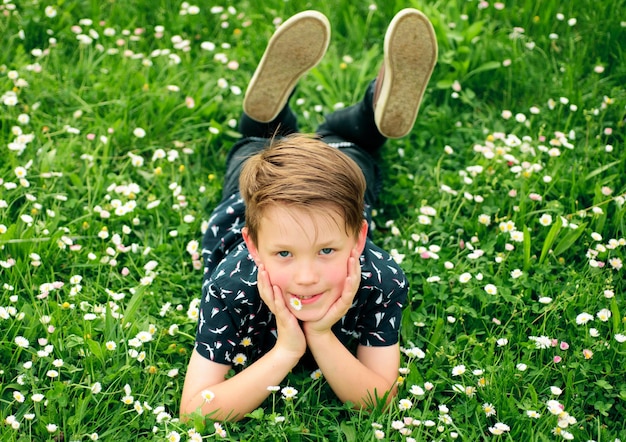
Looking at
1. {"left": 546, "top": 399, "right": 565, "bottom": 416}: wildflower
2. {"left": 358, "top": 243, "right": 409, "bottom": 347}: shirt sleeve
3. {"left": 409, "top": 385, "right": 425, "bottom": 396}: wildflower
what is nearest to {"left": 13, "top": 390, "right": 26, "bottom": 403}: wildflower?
{"left": 358, "top": 243, "right": 409, "bottom": 347}: shirt sleeve

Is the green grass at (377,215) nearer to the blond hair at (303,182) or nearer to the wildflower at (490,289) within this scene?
the wildflower at (490,289)

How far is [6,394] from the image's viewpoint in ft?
8.97

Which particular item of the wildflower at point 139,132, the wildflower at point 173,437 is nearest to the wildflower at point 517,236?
the wildflower at point 173,437

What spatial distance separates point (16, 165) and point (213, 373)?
1560 mm

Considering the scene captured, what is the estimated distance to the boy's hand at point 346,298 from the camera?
2457 millimetres

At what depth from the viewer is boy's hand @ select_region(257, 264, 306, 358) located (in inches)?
96.9

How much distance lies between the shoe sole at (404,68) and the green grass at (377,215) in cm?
42

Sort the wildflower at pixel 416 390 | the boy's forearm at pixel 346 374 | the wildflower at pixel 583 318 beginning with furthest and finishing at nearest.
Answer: the wildflower at pixel 583 318 < the wildflower at pixel 416 390 < the boy's forearm at pixel 346 374

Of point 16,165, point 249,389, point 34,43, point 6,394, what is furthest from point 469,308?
point 34,43

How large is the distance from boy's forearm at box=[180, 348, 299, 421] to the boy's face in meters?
0.20

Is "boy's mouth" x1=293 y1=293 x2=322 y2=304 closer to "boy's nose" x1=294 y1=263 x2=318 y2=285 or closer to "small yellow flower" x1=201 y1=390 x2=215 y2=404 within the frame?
"boy's nose" x1=294 y1=263 x2=318 y2=285

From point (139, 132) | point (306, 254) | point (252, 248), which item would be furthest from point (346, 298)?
point (139, 132)

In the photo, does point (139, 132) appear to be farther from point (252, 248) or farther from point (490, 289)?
point (490, 289)

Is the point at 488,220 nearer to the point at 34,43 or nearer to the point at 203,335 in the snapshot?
the point at 203,335
